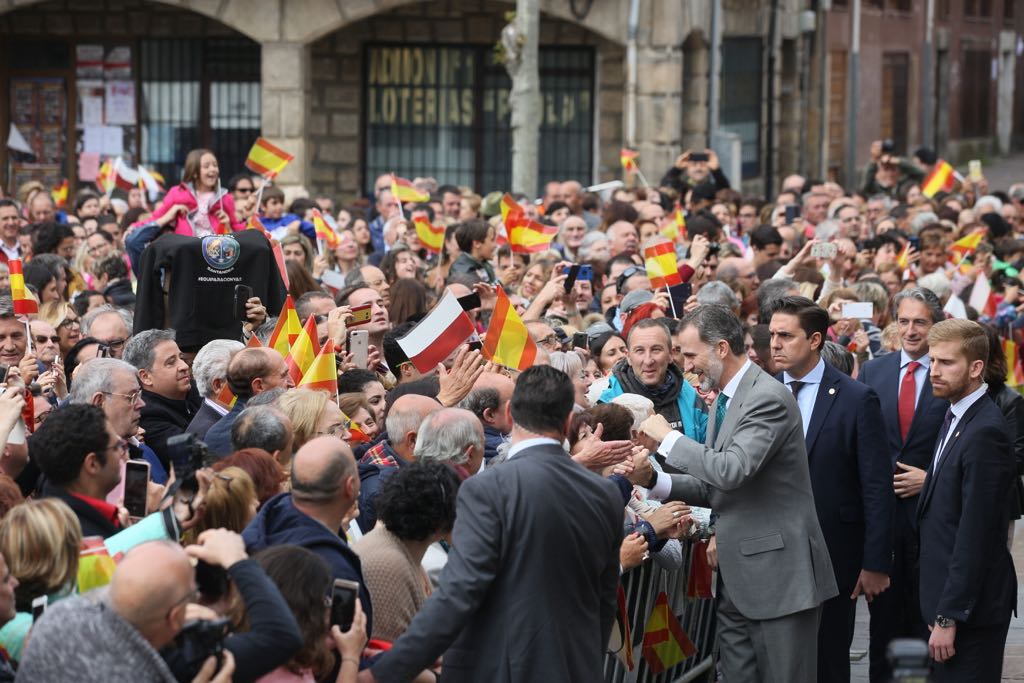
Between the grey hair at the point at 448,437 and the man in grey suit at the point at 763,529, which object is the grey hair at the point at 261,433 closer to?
the grey hair at the point at 448,437

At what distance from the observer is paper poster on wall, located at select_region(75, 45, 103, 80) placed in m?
25.9

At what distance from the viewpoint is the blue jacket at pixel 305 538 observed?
5.29 metres

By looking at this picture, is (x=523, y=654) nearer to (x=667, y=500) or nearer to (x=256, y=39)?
(x=667, y=500)

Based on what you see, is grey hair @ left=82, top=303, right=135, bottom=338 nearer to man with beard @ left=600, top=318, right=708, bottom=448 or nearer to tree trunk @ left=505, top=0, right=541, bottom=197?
man with beard @ left=600, top=318, right=708, bottom=448

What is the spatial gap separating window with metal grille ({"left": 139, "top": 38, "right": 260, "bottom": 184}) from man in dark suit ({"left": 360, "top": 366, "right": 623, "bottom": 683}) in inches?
815

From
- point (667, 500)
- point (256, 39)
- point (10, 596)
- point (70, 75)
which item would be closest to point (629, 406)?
point (667, 500)

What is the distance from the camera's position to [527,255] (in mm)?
13820

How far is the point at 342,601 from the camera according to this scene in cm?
504

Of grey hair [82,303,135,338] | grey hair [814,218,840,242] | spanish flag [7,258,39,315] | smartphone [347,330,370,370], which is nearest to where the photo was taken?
spanish flag [7,258,39,315]

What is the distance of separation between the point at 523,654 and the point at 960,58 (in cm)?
4020

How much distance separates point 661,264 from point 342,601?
21.2 ft

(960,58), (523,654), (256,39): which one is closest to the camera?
(523,654)

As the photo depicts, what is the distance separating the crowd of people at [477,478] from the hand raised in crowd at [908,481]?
1 centimetres

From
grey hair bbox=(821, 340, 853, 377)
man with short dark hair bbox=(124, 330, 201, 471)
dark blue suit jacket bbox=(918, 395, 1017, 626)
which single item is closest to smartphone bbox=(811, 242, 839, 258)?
grey hair bbox=(821, 340, 853, 377)
